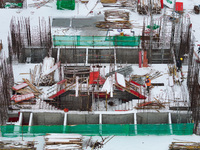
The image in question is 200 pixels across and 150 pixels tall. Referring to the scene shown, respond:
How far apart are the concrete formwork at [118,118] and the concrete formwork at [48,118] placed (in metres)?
3.02

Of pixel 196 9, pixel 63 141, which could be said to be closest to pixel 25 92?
pixel 63 141

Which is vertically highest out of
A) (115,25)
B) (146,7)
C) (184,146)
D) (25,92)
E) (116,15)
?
(146,7)

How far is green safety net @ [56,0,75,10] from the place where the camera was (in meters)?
44.1

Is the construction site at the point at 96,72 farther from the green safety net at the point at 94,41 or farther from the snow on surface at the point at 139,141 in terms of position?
the snow on surface at the point at 139,141

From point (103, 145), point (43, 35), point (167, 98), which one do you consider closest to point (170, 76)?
point (167, 98)

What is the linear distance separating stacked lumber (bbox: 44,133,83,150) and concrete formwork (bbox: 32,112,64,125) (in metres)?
2.54

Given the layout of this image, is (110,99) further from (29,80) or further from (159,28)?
(159,28)

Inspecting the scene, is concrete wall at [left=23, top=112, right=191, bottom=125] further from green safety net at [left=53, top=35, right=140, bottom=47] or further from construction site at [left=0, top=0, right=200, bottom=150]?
green safety net at [left=53, top=35, right=140, bottom=47]

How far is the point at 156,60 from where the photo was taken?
125 feet

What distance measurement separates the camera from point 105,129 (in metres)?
29.9

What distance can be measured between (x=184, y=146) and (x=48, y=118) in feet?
30.9

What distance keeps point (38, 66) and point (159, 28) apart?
11617mm

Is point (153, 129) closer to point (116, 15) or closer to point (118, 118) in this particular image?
point (118, 118)

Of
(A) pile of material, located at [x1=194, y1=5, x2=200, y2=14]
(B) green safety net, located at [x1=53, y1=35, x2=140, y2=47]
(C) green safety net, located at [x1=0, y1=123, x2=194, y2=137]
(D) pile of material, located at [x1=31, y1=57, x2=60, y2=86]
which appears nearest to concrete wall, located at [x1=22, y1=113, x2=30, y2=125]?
(C) green safety net, located at [x1=0, y1=123, x2=194, y2=137]
